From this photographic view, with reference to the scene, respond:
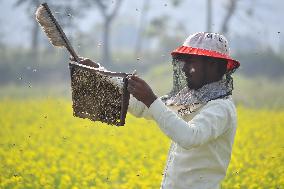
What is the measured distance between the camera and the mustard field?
22.5 ft

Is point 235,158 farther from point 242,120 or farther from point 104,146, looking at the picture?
point 242,120

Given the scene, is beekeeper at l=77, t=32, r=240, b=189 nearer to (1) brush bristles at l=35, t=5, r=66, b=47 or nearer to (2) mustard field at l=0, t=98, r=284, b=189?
(1) brush bristles at l=35, t=5, r=66, b=47

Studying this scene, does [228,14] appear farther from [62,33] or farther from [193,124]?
[193,124]

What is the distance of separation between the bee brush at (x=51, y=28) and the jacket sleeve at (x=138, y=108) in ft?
1.49

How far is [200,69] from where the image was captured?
335cm

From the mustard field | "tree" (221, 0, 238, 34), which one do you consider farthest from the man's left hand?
"tree" (221, 0, 238, 34)

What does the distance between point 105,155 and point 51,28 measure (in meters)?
5.47

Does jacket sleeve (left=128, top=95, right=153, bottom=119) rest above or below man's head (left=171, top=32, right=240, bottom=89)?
below

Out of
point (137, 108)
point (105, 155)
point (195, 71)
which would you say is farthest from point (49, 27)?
point (105, 155)

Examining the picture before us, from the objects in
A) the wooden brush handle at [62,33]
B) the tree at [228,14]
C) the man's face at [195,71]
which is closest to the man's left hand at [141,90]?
the man's face at [195,71]

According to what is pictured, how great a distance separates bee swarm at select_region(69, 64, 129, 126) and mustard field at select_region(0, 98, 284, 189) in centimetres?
84

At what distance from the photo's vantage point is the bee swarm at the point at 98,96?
3324 mm

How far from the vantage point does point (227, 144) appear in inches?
136

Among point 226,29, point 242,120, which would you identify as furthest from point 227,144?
point 226,29
